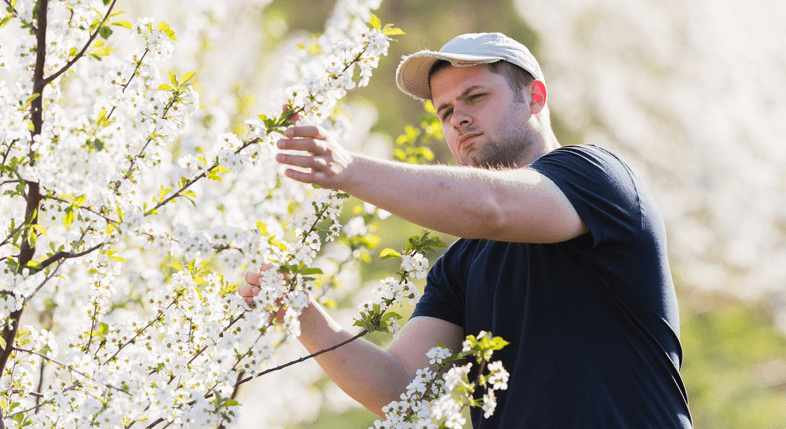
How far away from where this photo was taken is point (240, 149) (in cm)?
157

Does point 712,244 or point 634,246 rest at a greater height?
point 712,244

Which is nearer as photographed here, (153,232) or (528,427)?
(153,232)

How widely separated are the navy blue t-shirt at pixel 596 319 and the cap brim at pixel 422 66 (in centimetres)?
61

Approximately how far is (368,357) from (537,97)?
1.15 meters

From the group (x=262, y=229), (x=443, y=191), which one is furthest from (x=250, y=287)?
(x=443, y=191)

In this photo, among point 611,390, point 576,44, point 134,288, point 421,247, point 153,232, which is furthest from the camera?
point 576,44

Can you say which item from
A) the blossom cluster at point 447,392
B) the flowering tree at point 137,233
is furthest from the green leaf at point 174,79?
the blossom cluster at point 447,392

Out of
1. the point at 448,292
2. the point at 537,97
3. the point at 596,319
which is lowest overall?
the point at 596,319

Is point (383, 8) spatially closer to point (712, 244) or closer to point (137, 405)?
point (712, 244)

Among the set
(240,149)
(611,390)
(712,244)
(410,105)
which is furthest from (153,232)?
(712,244)

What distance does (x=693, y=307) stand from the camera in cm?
1224

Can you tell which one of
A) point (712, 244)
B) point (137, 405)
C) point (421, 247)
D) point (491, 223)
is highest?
point (712, 244)

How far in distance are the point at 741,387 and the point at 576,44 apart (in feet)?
23.8

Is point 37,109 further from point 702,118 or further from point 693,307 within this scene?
point 702,118
